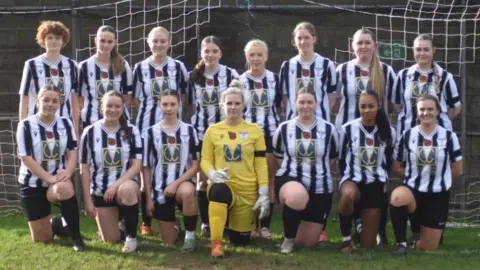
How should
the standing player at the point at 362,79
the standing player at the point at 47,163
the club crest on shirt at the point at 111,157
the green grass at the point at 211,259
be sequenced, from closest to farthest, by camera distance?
the green grass at the point at 211,259
the standing player at the point at 47,163
the club crest on shirt at the point at 111,157
the standing player at the point at 362,79

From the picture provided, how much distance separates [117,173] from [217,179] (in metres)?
0.76

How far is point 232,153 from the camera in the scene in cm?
467

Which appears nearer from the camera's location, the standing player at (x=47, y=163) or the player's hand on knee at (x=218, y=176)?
the player's hand on knee at (x=218, y=176)

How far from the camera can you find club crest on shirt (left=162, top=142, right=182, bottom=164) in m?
4.82

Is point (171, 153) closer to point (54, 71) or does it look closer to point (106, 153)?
point (106, 153)

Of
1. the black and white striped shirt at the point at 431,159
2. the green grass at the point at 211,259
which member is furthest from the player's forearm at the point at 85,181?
the black and white striped shirt at the point at 431,159

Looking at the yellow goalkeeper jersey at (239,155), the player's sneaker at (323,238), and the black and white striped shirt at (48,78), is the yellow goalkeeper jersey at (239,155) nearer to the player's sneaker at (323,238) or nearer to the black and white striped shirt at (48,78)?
the player's sneaker at (323,238)

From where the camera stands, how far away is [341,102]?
5.23 meters

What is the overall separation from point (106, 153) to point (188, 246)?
87cm

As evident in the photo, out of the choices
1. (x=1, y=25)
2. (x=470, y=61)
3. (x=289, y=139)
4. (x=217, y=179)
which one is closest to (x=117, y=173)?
(x=217, y=179)

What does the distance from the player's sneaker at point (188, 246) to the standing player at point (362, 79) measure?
1.19 m

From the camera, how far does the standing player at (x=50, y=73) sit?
512cm

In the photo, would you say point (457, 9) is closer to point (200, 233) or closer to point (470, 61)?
point (470, 61)

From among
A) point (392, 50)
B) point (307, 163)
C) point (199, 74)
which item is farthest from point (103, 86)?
point (392, 50)
